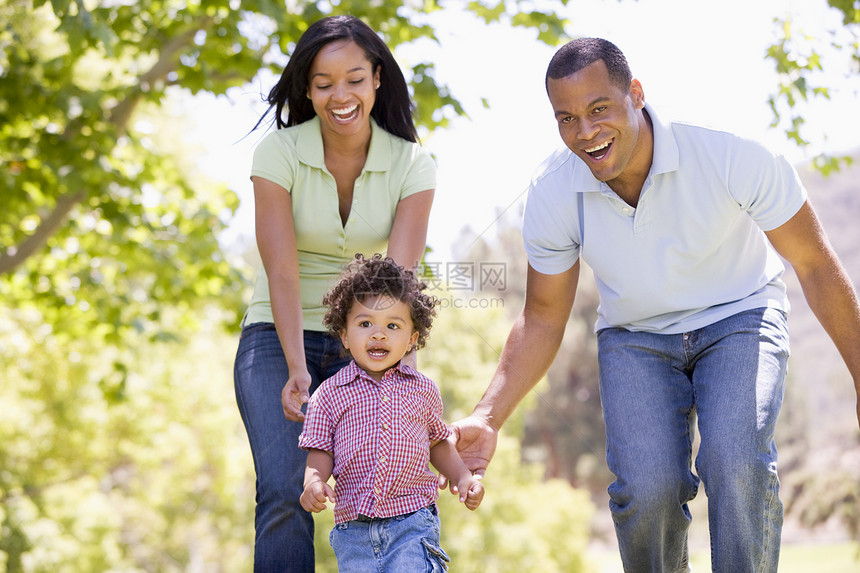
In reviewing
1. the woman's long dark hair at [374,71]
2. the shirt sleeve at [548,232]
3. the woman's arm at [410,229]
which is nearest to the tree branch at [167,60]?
the woman's long dark hair at [374,71]

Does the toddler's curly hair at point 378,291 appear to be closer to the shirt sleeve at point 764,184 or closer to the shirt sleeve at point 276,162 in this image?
the shirt sleeve at point 276,162

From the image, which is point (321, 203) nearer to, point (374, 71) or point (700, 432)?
point (374, 71)

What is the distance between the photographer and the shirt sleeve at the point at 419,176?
9.56ft

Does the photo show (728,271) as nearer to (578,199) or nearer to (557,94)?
(578,199)

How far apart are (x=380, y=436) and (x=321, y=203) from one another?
86 centimetres

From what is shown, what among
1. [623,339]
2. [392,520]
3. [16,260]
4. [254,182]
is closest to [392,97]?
[254,182]

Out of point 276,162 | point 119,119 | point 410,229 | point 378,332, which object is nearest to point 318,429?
point 378,332

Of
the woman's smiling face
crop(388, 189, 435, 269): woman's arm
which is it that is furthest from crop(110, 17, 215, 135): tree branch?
crop(388, 189, 435, 269): woman's arm

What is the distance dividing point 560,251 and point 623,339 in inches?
13.3

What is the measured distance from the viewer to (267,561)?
2473mm

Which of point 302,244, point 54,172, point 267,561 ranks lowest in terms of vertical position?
point 267,561

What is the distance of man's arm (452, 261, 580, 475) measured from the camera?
2.82 m

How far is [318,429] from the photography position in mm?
2428

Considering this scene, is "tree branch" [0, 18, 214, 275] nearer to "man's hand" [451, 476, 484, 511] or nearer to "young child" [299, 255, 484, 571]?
"young child" [299, 255, 484, 571]
